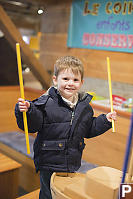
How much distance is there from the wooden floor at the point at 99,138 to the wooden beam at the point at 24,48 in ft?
0.84

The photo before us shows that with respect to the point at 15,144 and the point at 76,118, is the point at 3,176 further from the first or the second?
the point at 76,118

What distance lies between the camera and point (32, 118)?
93 centimetres

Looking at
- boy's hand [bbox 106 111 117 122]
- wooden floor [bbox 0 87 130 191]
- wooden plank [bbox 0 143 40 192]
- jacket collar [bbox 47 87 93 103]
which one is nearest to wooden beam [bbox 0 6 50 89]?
wooden floor [bbox 0 87 130 191]

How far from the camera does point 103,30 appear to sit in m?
2.28

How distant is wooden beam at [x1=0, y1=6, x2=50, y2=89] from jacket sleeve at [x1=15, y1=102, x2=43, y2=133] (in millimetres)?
1181

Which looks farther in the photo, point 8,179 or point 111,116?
point 8,179

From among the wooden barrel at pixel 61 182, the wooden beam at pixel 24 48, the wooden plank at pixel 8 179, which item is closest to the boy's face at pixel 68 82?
the wooden barrel at pixel 61 182

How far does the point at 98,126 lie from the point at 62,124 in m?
0.14

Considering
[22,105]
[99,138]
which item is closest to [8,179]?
[99,138]

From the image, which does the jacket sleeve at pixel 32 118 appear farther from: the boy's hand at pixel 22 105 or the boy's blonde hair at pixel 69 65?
the boy's blonde hair at pixel 69 65

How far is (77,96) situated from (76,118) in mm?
96

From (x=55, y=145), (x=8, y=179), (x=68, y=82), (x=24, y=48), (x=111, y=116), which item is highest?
(x=24, y=48)

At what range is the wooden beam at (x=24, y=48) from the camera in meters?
2.29

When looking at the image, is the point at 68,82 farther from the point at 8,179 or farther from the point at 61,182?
the point at 8,179
